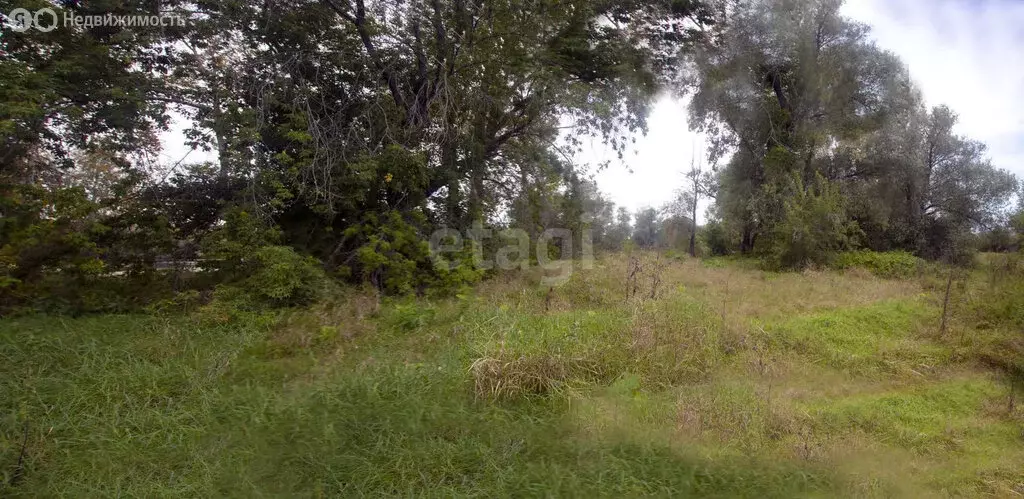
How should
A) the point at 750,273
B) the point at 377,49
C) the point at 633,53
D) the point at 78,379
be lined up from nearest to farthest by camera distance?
the point at 78,379, the point at 377,49, the point at 633,53, the point at 750,273

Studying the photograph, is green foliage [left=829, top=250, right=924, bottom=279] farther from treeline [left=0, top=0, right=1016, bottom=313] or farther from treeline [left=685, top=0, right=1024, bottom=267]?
treeline [left=685, top=0, right=1024, bottom=267]

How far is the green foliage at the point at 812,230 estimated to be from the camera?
542 inches

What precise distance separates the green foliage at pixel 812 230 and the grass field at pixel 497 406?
8.16 metres

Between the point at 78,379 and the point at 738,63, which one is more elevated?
the point at 738,63

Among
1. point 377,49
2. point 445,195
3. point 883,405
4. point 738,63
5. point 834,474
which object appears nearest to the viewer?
point 834,474

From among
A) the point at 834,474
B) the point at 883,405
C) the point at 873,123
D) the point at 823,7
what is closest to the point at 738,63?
the point at 823,7

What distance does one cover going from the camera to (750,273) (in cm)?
1352

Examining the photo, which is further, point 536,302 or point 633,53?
point 633,53

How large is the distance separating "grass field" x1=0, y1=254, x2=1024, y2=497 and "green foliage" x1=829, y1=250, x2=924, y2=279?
8.40 m

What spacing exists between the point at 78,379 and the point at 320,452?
7.97 feet

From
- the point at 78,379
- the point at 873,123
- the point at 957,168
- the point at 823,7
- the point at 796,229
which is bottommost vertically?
the point at 78,379

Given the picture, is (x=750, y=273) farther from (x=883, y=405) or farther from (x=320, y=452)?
(x=320, y=452)

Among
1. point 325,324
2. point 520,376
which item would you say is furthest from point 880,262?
point 325,324

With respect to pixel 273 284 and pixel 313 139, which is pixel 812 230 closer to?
pixel 313 139
